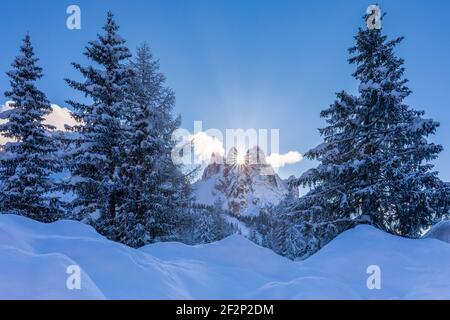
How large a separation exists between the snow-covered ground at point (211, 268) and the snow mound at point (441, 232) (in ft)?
5.82

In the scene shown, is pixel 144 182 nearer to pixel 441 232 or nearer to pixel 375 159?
pixel 375 159

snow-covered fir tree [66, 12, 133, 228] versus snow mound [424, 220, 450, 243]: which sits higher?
snow-covered fir tree [66, 12, 133, 228]

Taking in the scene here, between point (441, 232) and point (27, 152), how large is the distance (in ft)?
57.7

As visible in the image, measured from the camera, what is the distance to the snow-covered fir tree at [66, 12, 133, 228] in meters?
14.2

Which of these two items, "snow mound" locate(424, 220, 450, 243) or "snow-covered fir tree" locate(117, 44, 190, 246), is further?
"snow-covered fir tree" locate(117, 44, 190, 246)

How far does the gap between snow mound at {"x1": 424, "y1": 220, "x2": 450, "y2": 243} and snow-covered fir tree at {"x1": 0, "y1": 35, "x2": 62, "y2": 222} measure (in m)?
15.5

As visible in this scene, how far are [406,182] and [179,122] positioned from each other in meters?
13.1

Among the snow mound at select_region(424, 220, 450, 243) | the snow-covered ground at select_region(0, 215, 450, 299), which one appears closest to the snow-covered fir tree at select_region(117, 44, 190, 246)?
the snow-covered ground at select_region(0, 215, 450, 299)

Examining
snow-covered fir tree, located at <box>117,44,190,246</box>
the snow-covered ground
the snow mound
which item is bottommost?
the snow-covered ground

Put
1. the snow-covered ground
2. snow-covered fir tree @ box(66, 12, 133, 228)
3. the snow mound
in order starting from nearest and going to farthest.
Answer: the snow-covered ground < the snow mound < snow-covered fir tree @ box(66, 12, 133, 228)

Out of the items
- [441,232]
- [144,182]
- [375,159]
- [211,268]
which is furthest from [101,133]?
[441,232]

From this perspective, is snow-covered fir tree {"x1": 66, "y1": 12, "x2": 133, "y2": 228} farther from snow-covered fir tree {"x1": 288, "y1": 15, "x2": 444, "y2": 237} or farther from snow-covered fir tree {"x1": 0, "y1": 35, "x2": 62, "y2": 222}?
snow-covered fir tree {"x1": 288, "y1": 15, "x2": 444, "y2": 237}

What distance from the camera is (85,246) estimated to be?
20.7 ft

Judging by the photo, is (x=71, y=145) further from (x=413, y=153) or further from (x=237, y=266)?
(x=413, y=153)
